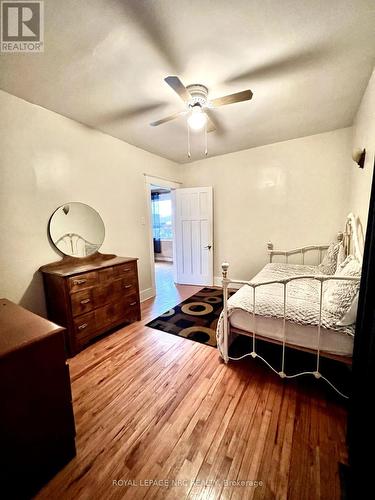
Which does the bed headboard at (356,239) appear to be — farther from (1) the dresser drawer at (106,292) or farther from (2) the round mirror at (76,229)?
(2) the round mirror at (76,229)

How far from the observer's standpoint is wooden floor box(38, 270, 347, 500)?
1057 millimetres

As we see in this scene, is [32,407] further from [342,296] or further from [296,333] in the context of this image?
[342,296]

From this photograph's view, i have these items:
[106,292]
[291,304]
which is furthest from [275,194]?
[106,292]

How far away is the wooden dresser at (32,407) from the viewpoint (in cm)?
93

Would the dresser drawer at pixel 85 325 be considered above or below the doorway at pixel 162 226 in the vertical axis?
below

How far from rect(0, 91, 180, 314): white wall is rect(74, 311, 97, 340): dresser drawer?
481mm

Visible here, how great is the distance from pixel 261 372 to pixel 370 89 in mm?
2778

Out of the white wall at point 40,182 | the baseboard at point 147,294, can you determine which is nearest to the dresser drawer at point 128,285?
the white wall at point 40,182

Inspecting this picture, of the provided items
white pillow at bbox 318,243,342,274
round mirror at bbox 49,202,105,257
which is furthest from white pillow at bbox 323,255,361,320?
round mirror at bbox 49,202,105,257

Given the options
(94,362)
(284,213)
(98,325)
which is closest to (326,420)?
(94,362)

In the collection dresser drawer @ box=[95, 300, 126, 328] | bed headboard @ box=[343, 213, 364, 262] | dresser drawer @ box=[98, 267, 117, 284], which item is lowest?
dresser drawer @ box=[95, 300, 126, 328]

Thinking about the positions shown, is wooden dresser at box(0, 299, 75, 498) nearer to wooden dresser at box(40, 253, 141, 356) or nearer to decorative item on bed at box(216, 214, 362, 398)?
wooden dresser at box(40, 253, 141, 356)

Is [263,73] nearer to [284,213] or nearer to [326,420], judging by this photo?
[284,213]

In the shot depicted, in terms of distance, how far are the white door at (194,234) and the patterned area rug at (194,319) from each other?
78 cm
